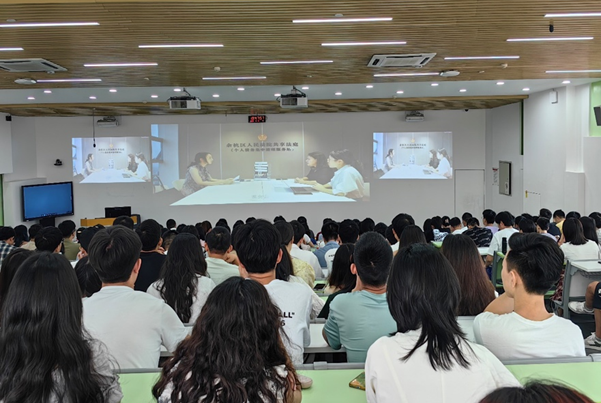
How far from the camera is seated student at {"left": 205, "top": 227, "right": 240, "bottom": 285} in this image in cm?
422

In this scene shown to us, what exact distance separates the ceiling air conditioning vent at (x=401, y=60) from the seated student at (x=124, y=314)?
480 centimetres

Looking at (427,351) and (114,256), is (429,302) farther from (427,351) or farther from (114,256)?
(114,256)

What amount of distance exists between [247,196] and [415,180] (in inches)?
166

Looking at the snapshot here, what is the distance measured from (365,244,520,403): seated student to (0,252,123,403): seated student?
3.02ft

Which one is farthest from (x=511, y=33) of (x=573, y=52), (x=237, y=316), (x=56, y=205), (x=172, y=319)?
(x=56, y=205)

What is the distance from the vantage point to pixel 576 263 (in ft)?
17.6

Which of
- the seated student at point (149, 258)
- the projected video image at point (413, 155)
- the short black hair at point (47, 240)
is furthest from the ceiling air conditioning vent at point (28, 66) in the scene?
the projected video image at point (413, 155)

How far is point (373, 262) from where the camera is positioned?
2635mm

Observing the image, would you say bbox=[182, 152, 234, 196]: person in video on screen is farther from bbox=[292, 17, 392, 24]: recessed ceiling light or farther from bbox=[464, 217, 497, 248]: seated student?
bbox=[292, 17, 392, 24]: recessed ceiling light

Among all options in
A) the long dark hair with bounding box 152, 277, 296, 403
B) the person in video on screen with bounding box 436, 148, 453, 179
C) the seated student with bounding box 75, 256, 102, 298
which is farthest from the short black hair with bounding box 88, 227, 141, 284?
the person in video on screen with bounding box 436, 148, 453, 179

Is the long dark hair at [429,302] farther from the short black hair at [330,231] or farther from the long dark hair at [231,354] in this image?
the short black hair at [330,231]

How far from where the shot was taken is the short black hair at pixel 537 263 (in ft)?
7.54

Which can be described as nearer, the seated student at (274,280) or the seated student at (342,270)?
the seated student at (274,280)

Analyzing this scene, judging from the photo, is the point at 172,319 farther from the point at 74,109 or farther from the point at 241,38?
the point at 74,109
